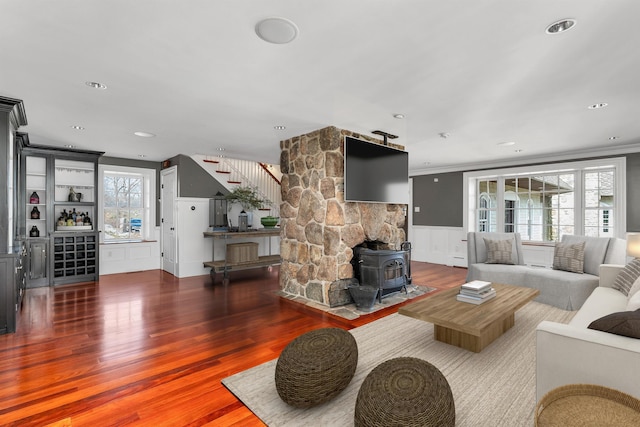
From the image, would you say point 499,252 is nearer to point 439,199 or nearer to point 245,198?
point 439,199

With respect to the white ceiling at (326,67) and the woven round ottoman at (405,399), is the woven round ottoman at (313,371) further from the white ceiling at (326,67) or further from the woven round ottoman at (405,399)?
the white ceiling at (326,67)

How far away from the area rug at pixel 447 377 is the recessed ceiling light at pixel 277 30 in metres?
2.34

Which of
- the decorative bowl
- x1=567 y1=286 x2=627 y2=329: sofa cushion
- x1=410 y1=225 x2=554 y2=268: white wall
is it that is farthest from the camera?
x1=410 y1=225 x2=554 y2=268: white wall

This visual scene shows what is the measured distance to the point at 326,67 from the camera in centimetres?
242

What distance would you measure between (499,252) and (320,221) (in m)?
2.91

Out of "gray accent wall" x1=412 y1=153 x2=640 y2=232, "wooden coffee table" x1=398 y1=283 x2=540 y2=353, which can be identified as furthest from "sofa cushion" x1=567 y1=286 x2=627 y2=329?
"gray accent wall" x1=412 y1=153 x2=640 y2=232

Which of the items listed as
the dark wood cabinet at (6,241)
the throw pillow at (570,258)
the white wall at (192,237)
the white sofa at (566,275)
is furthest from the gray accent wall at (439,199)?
the dark wood cabinet at (6,241)

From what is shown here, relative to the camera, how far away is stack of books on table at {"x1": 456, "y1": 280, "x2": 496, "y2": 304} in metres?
3.04

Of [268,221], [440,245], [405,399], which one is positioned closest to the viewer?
[405,399]

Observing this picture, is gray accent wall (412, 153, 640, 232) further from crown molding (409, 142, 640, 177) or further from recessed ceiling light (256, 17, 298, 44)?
recessed ceiling light (256, 17, 298, 44)

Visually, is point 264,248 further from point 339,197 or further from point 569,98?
point 569,98

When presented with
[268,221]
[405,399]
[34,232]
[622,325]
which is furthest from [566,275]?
[34,232]

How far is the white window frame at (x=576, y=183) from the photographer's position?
5200mm

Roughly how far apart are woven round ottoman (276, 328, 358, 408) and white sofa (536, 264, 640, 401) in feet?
3.66
